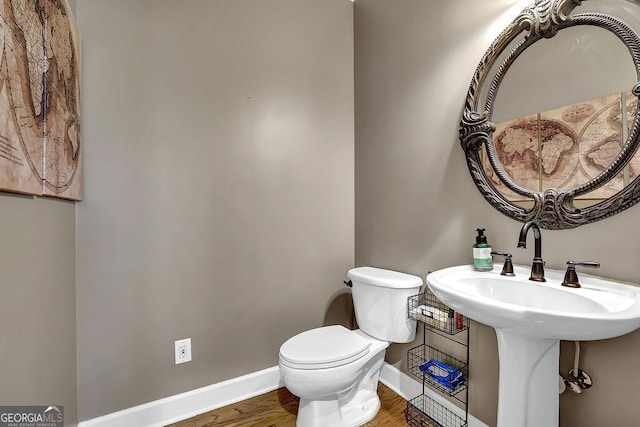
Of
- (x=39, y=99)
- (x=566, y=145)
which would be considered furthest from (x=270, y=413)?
(x=566, y=145)

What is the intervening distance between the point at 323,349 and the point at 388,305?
1.35 ft

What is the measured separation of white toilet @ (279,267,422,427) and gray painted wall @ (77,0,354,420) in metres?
0.42

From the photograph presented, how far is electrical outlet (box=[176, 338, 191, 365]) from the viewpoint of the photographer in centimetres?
155

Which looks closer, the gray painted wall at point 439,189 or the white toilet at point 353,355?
the gray painted wall at point 439,189

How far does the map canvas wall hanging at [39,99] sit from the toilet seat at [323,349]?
1.14m

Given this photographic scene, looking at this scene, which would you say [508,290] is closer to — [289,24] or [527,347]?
[527,347]

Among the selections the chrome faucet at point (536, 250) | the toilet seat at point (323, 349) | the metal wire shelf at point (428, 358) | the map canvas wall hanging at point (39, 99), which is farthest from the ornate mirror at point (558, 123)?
the map canvas wall hanging at point (39, 99)

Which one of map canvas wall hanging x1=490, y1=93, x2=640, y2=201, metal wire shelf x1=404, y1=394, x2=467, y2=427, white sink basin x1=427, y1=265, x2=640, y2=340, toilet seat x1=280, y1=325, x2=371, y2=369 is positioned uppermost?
map canvas wall hanging x1=490, y1=93, x2=640, y2=201

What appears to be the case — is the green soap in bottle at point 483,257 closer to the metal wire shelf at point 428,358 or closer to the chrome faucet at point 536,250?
the chrome faucet at point 536,250

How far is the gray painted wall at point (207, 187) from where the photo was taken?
1.39 m

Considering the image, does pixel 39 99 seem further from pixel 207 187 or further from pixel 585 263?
pixel 585 263

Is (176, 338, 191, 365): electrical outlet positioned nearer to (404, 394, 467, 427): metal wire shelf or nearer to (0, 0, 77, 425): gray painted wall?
(0, 0, 77, 425): gray painted wall

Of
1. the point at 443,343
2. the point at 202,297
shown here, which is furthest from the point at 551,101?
the point at 202,297

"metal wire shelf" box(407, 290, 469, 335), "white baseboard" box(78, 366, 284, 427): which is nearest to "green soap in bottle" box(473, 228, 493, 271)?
"metal wire shelf" box(407, 290, 469, 335)
